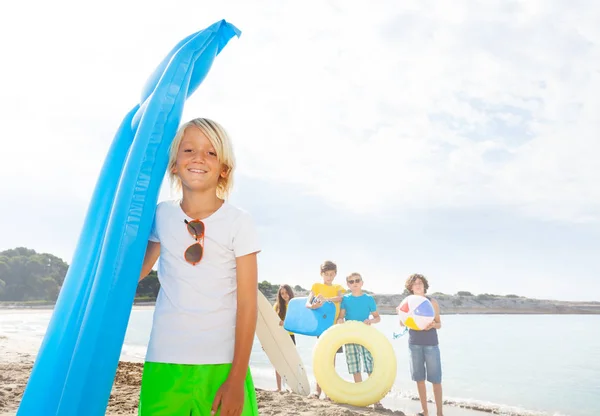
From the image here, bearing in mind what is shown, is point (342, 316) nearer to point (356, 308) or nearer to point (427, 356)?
point (356, 308)

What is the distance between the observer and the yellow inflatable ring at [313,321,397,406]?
538 cm

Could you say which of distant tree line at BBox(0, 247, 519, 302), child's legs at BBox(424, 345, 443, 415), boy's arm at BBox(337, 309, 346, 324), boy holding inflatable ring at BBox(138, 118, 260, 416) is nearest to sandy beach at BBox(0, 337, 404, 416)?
child's legs at BBox(424, 345, 443, 415)

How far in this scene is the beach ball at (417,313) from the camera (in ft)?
16.5

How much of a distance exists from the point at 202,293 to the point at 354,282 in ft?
14.4

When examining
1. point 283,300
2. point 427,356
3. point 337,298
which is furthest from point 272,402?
point 427,356

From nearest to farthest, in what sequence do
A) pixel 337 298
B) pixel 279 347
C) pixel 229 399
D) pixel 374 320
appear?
pixel 229 399, pixel 279 347, pixel 374 320, pixel 337 298

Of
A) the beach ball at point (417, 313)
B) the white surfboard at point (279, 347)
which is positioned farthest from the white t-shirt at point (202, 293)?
the beach ball at point (417, 313)

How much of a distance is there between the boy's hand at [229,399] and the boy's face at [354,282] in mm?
4410

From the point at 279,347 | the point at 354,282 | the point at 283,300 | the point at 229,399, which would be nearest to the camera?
the point at 229,399

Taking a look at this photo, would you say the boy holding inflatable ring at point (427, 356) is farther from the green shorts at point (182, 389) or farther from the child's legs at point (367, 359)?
the green shorts at point (182, 389)

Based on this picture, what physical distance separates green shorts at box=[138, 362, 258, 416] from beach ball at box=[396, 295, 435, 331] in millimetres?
3687

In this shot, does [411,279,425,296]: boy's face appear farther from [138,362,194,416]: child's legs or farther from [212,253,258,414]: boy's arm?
[138,362,194,416]: child's legs

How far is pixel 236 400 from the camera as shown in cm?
158

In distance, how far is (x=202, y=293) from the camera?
66.7 inches
